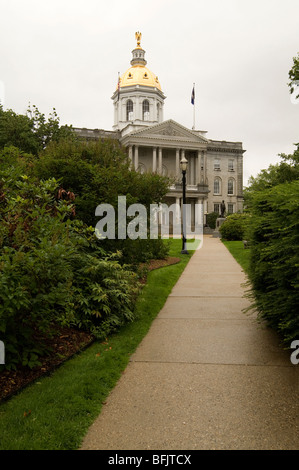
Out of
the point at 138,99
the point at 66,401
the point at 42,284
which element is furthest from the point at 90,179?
the point at 138,99

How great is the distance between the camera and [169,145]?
66750 mm

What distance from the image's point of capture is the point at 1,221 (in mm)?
5422

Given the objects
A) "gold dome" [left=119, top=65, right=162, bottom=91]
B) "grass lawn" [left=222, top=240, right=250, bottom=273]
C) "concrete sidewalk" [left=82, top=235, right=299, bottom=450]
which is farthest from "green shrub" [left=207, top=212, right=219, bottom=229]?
"concrete sidewalk" [left=82, top=235, right=299, bottom=450]

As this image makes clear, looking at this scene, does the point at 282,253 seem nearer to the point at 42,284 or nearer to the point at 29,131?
the point at 42,284

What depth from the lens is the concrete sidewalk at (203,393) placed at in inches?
137

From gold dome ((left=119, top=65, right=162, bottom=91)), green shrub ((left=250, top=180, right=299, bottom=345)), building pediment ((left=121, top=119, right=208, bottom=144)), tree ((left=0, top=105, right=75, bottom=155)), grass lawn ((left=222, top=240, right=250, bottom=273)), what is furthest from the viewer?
gold dome ((left=119, top=65, right=162, bottom=91))

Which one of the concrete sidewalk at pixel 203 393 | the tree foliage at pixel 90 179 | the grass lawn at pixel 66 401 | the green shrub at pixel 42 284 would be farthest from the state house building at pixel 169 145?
the grass lawn at pixel 66 401

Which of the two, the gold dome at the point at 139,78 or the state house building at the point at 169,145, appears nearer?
the state house building at the point at 169,145

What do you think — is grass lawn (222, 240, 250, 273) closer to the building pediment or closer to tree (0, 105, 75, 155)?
tree (0, 105, 75, 155)

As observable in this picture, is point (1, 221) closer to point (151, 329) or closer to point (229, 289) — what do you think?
point (151, 329)

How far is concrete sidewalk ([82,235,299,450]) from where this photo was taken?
348cm

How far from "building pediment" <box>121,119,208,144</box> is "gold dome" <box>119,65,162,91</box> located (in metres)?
18.2

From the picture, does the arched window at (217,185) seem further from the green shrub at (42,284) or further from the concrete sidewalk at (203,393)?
the green shrub at (42,284)

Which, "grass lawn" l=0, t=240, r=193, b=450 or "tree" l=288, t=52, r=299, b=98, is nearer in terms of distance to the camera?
"grass lawn" l=0, t=240, r=193, b=450
